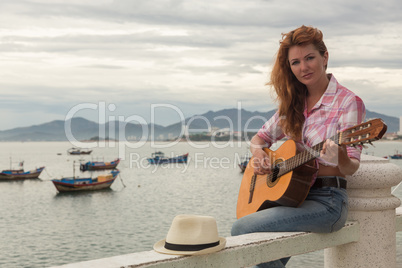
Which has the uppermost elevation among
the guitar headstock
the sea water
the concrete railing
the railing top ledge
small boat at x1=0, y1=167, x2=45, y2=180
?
the guitar headstock

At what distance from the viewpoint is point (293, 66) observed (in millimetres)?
3629

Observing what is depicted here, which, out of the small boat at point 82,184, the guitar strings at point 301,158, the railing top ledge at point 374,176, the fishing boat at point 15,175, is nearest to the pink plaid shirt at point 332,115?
the guitar strings at point 301,158

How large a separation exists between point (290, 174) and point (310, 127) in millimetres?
505

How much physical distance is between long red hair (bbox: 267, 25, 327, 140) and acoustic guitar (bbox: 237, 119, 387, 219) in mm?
232

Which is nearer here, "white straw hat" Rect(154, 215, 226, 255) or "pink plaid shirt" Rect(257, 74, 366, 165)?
"white straw hat" Rect(154, 215, 226, 255)

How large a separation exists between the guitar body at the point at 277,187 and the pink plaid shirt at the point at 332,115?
13cm

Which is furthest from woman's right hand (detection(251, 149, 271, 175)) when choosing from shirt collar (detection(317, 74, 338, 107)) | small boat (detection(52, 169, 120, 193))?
small boat (detection(52, 169, 120, 193))

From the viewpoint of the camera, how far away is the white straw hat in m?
2.67

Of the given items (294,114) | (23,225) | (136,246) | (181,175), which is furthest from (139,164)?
(294,114)

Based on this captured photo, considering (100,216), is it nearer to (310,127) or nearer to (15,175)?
(15,175)

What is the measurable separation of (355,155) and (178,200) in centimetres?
5973

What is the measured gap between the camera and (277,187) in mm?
Result: 3408

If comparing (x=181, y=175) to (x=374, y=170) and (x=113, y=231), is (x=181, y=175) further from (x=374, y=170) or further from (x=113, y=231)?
(x=374, y=170)

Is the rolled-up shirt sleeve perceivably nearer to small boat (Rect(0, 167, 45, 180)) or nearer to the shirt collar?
the shirt collar
